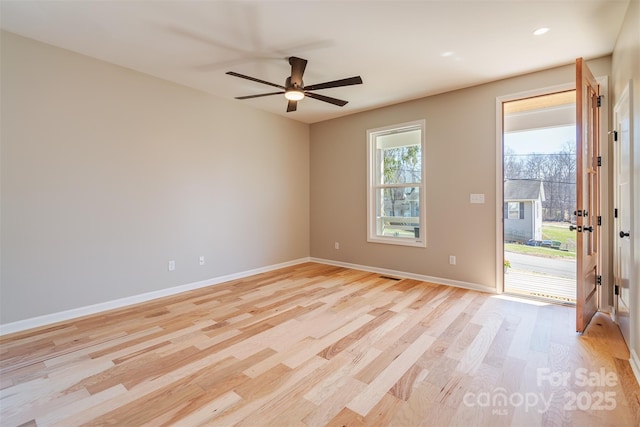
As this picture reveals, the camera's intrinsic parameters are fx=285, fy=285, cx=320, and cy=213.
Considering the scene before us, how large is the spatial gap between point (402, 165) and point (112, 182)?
3978mm

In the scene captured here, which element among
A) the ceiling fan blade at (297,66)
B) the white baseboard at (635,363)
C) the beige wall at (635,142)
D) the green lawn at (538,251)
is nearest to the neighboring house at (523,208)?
the green lawn at (538,251)

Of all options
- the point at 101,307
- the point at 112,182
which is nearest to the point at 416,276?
the point at 101,307

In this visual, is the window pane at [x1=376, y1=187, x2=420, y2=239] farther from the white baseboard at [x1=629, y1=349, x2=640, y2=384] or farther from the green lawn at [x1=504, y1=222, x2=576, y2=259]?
the white baseboard at [x1=629, y1=349, x2=640, y2=384]

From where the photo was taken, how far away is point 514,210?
14.5 feet

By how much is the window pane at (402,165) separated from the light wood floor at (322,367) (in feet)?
6.79

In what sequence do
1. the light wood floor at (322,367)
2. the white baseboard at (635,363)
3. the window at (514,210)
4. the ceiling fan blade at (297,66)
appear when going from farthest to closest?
the window at (514,210)
the ceiling fan blade at (297,66)
the white baseboard at (635,363)
the light wood floor at (322,367)

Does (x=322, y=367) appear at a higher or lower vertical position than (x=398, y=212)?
lower

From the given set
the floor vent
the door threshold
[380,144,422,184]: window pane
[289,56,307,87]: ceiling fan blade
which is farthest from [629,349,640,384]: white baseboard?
[289,56,307,87]: ceiling fan blade

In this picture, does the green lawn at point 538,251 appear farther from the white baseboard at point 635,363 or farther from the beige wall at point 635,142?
the white baseboard at point 635,363

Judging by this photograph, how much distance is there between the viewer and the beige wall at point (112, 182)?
2.65 meters

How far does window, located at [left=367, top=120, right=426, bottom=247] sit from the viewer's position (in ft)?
14.5

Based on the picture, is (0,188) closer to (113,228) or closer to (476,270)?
(113,228)

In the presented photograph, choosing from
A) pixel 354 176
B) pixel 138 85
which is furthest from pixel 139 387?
pixel 354 176

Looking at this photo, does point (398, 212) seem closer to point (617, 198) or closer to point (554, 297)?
point (554, 297)
